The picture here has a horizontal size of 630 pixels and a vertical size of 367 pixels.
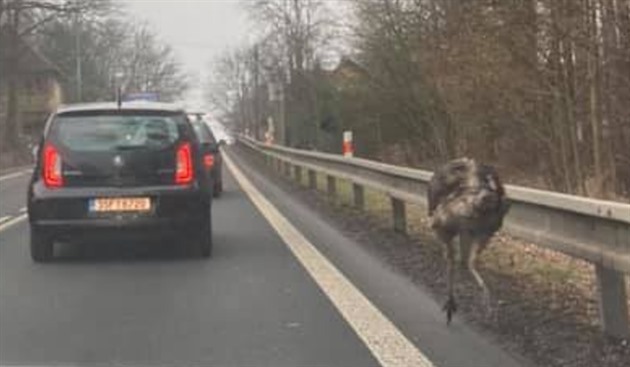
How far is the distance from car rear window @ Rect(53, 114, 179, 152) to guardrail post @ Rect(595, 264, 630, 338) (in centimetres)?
589

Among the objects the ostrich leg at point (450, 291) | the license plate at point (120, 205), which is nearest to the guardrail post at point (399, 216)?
the license plate at point (120, 205)

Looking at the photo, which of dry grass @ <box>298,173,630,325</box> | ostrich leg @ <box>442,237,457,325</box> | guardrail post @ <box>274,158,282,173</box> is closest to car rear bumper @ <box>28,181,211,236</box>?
dry grass @ <box>298,173,630,325</box>

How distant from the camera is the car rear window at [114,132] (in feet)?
40.1

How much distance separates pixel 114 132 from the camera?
485 inches

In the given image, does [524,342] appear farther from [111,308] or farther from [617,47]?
[617,47]

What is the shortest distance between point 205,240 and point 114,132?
4.52ft

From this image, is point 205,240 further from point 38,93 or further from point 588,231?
point 38,93

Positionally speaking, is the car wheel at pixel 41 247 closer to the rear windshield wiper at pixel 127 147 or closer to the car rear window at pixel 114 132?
the car rear window at pixel 114 132

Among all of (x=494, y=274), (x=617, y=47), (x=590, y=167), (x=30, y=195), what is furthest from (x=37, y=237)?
(x=590, y=167)

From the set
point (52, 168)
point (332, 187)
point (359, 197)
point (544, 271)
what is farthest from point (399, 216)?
point (332, 187)

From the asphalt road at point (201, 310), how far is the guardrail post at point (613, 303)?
684 millimetres

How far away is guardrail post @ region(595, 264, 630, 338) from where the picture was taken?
738 centimetres

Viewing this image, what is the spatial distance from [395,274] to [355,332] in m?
2.90

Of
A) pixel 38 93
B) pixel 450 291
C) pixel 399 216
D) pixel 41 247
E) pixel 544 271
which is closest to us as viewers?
pixel 450 291
